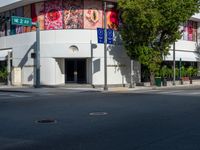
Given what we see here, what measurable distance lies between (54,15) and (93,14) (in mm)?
3592

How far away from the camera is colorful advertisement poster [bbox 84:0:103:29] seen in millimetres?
40312

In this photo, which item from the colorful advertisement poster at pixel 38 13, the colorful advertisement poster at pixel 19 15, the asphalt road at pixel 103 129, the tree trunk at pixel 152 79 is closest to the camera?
the asphalt road at pixel 103 129

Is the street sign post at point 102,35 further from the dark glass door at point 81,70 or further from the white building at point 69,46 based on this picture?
the dark glass door at point 81,70

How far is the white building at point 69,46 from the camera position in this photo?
40.1 meters

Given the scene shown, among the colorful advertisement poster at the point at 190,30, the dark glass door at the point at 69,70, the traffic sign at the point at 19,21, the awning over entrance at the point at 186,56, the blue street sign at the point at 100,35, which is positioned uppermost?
the colorful advertisement poster at the point at 190,30

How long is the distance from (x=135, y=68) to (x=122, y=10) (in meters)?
6.22

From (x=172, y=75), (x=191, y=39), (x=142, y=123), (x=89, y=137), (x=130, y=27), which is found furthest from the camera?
(x=191, y=39)

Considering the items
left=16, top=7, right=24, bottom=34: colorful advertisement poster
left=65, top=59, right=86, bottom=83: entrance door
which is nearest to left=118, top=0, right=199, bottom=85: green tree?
left=65, top=59, right=86, bottom=83: entrance door

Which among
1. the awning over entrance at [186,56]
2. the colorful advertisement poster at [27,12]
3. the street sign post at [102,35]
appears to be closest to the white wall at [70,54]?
the colorful advertisement poster at [27,12]

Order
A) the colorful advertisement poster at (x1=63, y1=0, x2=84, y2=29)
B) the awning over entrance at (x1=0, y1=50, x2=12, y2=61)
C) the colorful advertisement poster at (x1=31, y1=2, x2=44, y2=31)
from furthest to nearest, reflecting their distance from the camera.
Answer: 1. the awning over entrance at (x1=0, y1=50, x2=12, y2=61)
2. the colorful advertisement poster at (x1=31, y1=2, x2=44, y2=31)
3. the colorful advertisement poster at (x1=63, y1=0, x2=84, y2=29)

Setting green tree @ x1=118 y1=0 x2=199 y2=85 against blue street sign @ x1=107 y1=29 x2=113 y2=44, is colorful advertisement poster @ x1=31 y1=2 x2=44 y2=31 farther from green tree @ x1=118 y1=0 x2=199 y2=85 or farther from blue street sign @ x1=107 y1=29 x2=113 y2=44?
green tree @ x1=118 y1=0 x2=199 y2=85

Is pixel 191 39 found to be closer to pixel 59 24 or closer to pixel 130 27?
pixel 130 27

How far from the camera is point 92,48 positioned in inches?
1580

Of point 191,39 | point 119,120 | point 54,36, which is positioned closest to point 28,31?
point 54,36
